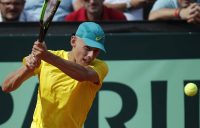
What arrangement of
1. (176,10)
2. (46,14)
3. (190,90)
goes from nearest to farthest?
(46,14), (190,90), (176,10)

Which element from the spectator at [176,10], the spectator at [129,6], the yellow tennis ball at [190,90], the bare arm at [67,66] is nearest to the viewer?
the bare arm at [67,66]

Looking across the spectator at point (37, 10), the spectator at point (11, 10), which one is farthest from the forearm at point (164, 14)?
the spectator at point (11, 10)

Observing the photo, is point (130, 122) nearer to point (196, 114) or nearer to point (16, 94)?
point (196, 114)

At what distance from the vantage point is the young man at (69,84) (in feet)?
16.4

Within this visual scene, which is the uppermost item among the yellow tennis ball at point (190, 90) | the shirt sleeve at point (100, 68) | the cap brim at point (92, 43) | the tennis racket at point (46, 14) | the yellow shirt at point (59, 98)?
the tennis racket at point (46, 14)

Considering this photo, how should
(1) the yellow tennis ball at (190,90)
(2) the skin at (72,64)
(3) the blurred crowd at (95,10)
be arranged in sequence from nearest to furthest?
(2) the skin at (72,64)
(1) the yellow tennis ball at (190,90)
(3) the blurred crowd at (95,10)

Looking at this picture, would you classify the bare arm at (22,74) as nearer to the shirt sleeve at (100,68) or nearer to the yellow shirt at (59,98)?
the yellow shirt at (59,98)

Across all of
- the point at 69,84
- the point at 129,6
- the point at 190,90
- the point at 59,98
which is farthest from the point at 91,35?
the point at 129,6

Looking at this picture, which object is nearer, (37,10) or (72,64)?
(72,64)

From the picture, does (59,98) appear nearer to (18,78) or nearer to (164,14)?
(18,78)

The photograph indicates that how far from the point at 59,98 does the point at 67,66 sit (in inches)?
16.4

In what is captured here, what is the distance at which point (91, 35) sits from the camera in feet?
16.5

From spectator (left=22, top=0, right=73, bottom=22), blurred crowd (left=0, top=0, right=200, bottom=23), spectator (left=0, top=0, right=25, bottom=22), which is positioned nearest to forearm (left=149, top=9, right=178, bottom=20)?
blurred crowd (left=0, top=0, right=200, bottom=23)

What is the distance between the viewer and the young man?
4.98m
